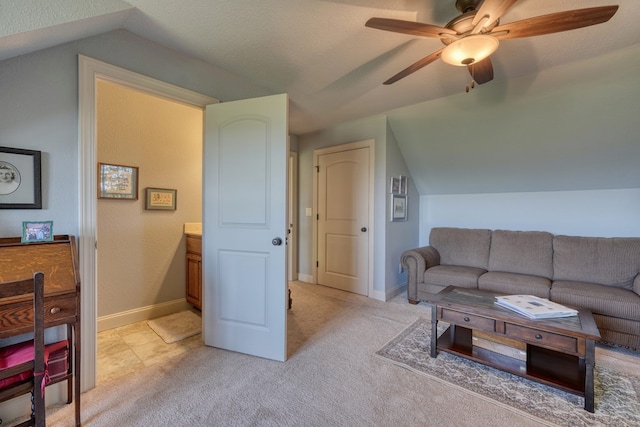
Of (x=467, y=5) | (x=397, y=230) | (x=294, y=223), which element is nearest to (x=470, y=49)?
(x=467, y=5)

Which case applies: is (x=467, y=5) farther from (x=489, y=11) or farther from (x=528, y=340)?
(x=528, y=340)

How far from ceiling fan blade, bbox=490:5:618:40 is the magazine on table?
160cm

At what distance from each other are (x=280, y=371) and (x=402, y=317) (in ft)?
4.93

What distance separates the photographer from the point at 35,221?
159 centimetres

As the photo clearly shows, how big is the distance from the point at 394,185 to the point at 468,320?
1952 millimetres

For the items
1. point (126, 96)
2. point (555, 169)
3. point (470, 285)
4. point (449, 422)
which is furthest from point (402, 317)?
point (126, 96)

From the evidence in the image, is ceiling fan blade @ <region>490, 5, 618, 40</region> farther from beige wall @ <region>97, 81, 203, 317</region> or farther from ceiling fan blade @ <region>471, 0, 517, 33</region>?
beige wall @ <region>97, 81, 203, 317</region>

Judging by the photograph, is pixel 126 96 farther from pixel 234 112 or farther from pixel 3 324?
pixel 3 324

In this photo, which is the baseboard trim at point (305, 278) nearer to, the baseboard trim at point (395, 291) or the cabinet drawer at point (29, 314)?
the baseboard trim at point (395, 291)

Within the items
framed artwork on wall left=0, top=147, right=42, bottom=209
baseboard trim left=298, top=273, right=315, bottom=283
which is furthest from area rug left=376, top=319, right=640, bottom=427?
framed artwork on wall left=0, top=147, right=42, bottom=209

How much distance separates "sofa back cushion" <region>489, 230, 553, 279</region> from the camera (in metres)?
3.07

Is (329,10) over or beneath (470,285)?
over

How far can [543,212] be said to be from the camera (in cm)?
341

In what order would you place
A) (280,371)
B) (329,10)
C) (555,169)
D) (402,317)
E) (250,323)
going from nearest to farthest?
(329,10) → (280,371) → (250,323) → (402,317) → (555,169)
